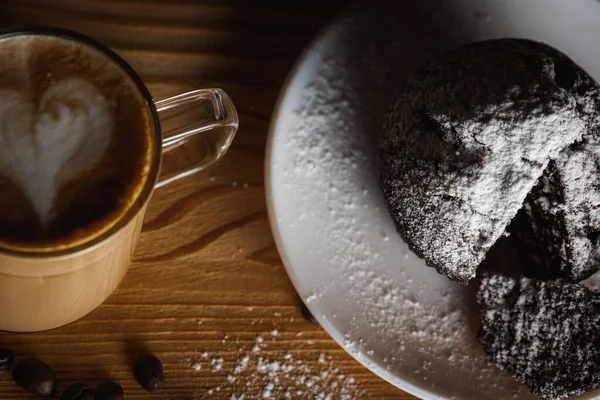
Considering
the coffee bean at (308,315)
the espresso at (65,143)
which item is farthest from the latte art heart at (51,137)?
the coffee bean at (308,315)

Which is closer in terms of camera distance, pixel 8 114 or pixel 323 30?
pixel 8 114

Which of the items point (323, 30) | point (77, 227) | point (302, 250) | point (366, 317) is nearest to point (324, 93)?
point (323, 30)

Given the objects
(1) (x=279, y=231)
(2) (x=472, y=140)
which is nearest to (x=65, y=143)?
(1) (x=279, y=231)

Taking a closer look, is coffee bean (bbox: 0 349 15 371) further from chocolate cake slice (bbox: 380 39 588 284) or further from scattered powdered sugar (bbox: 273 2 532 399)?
chocolate cake slice (bbox: 380 39 588 284)

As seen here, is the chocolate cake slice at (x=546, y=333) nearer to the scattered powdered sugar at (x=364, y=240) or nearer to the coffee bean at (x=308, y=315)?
the scattered powdered sugar at (x=364, y=240)

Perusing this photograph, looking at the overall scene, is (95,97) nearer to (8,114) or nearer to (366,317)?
(8,114)

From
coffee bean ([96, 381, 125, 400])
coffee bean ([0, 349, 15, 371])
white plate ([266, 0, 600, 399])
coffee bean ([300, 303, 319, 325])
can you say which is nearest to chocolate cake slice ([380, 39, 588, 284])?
white plate ([266, 0, 600, 399])
